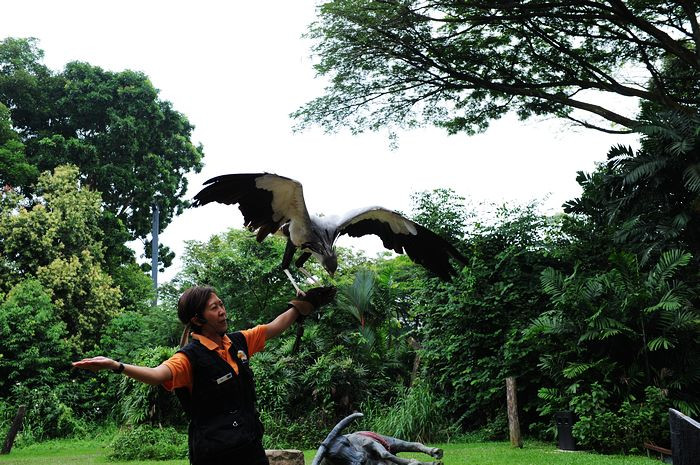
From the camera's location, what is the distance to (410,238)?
553 cm

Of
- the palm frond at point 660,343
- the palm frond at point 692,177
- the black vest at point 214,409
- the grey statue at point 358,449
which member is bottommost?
the grey statue at point 358,449

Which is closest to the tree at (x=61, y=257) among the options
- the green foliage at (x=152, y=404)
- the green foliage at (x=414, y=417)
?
the green foliage at (x=152, y=404)

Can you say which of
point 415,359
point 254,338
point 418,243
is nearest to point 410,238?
point 418,243

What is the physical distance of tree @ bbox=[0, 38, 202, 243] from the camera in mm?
22125

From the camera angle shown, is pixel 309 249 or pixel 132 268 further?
pixel 132 268

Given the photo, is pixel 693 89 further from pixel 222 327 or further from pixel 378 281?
pixel 222 327

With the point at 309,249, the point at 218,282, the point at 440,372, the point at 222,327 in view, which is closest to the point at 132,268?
the point at 218,282

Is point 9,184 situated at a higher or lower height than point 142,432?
higher

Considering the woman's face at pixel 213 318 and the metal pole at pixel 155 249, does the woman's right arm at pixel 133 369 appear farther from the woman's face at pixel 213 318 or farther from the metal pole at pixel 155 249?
the metal pole at pixel 155 249

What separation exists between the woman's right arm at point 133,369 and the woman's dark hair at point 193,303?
313mm

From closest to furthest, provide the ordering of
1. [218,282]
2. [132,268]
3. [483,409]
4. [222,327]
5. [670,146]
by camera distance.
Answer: [222,327]
[670,146]
[483,409]
[218,282]
[132,268]

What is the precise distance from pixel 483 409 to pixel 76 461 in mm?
5882

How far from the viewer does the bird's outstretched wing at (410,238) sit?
17.6 ft

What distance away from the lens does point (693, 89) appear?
11.6m
